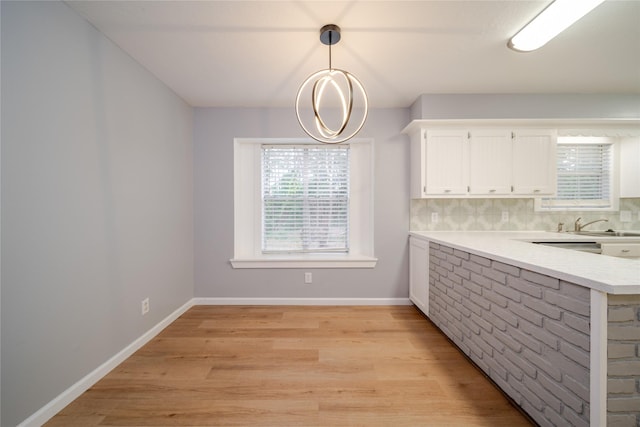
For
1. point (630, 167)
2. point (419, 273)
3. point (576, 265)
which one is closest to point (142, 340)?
point (419, 273)

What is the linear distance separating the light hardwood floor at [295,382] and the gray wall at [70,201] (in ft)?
→ 1.05

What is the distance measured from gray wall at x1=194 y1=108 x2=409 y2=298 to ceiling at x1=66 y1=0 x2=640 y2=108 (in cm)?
38

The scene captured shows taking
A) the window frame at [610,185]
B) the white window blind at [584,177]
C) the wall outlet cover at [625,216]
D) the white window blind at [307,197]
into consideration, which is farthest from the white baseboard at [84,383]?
the wall outlet cover at [625,216]

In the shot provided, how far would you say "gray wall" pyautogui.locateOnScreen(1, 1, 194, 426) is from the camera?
119 centimetres

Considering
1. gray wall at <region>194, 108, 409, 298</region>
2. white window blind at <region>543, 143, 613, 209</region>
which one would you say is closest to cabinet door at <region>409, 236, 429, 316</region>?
gray wall at <region>194, 108, 409, 298</region>

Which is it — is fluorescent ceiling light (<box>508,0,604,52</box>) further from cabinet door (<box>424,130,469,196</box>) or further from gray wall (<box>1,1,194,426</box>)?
gray wall (<box>1,1,194,426</box>)

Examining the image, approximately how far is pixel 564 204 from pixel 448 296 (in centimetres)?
217

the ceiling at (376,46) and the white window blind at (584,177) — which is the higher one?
the ceiling at (376,46)

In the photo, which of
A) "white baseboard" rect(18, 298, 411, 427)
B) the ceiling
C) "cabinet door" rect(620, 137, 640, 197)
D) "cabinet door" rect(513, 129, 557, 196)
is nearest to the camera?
"white baseboard" rect(18, 298, 411, 427)

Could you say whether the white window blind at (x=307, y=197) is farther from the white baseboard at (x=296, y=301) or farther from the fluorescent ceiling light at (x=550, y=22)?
the fluorescent ceiling light at (x=550, y=22)

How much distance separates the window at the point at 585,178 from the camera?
289cm

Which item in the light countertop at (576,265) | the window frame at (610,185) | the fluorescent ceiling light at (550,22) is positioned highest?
the fluorescent ceiling light at (550,22)

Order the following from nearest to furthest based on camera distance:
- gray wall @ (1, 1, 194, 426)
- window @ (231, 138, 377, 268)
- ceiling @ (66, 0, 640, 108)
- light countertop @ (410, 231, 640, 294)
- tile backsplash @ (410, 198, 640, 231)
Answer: light countertop @ (410, 231, 640, 294) < gray wall @ (1, 1, 194, 426) < ceiling @ (66, 0, 640, 108) < tile backsplash @ (410, 198, 640, 231) < window @ (231, 138, 377, 268)

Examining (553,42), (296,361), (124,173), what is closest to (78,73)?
(124,173)
